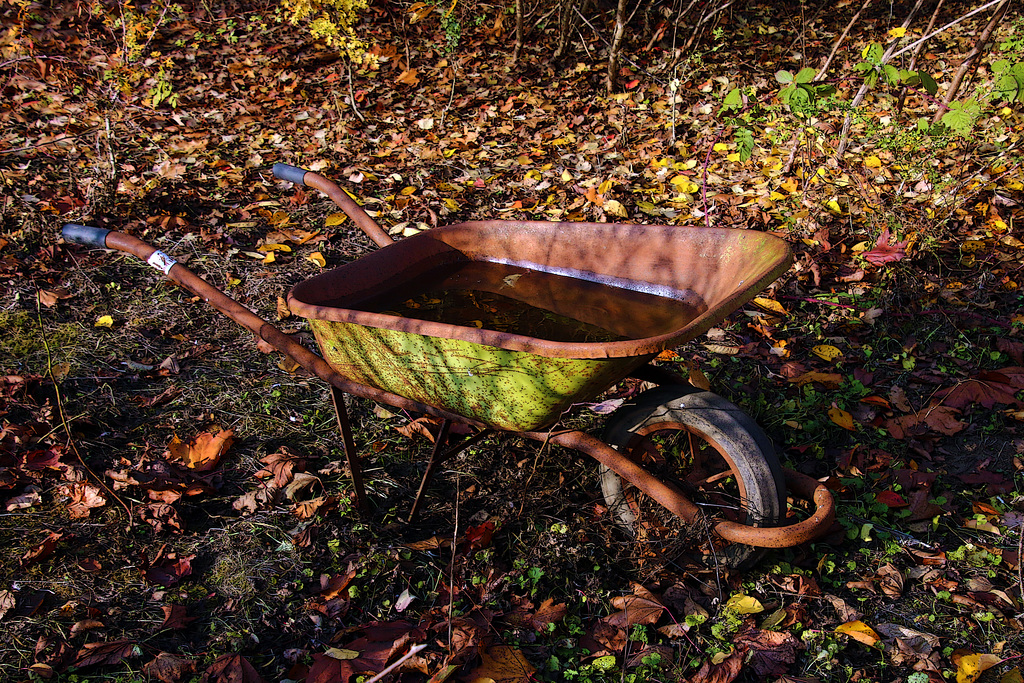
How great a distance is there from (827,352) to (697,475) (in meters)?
1.08

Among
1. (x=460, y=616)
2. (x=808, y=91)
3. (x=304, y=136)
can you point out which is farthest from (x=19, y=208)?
(x=808, y=91)

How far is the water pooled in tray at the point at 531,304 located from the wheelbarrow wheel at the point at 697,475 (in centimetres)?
26

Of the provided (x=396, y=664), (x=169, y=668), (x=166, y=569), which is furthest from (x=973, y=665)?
(x=166, y=569)

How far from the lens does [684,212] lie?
4.18 metres

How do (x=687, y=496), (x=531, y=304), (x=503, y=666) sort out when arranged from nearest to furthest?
(x=503, y=666)
(x=687, y=496)
(x=531, y=304)

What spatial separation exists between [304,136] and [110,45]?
237cm

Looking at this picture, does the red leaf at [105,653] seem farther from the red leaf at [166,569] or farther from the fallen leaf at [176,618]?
the red leaf at [166,569]

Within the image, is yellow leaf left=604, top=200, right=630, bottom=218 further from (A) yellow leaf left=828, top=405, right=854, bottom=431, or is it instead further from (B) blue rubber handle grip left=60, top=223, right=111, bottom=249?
(B) blue rubber handle grip left=60, top=223, right=111, bottom=249

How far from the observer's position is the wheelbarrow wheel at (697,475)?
203cm

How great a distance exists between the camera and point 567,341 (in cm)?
220

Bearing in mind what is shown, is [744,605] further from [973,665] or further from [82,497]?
[82,497]

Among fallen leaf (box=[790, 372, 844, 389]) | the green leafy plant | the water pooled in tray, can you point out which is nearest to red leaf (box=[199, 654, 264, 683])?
the water pooled in tray

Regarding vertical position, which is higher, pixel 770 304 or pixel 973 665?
pixel 770 304

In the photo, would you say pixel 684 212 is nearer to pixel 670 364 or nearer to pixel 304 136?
pixel 670 364
